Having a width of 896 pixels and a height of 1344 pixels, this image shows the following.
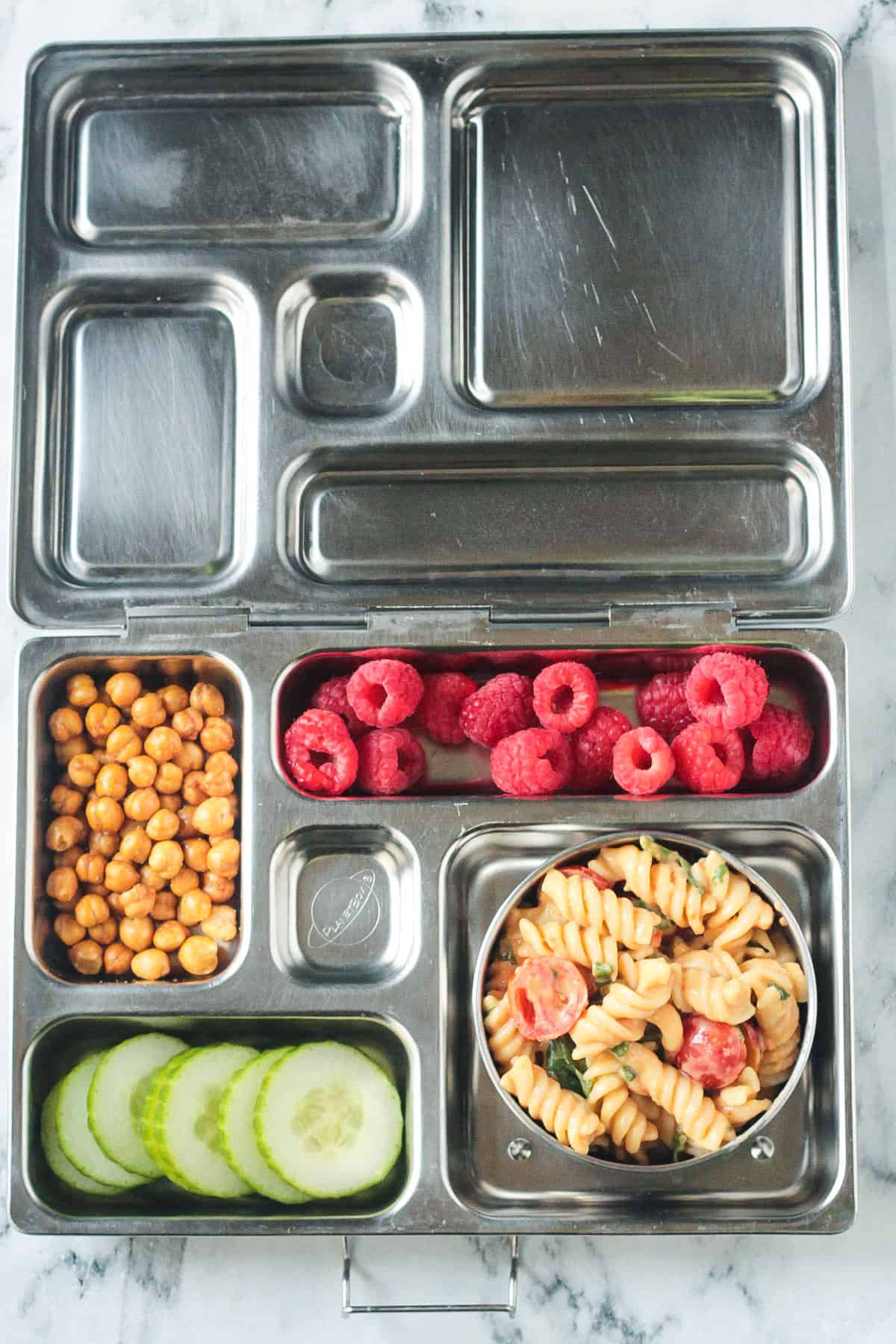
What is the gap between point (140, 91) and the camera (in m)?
2.17

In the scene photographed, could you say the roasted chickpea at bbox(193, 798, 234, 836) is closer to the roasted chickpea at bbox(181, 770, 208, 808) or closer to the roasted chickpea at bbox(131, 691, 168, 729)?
the roasted chickpea at bbox(181, 770, 208, 808)

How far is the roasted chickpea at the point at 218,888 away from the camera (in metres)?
2.16

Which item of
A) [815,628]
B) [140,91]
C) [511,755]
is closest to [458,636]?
[511,755]

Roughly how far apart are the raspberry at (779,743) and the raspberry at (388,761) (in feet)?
1.96

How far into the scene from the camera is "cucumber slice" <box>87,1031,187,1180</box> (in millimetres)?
2020

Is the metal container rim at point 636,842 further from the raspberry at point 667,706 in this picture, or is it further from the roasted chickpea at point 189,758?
the roasted chickpea at point 189,758

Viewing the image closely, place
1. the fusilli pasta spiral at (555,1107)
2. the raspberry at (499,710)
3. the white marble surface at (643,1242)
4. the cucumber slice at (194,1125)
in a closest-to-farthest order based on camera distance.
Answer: the fusilli pasta spiral at (555,1107), the cucumber slice at (194,1125), the raspberry at (499,710), the white marble surface at (643,1242)

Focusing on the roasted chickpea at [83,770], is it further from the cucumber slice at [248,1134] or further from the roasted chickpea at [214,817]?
the cucumber slice at [248,1134]

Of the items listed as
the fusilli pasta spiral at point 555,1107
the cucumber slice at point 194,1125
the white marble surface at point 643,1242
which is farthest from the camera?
the white marble surface at point 643,1242

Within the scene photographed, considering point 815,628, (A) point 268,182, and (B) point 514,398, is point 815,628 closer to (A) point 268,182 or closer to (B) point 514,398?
(B) point 514,398

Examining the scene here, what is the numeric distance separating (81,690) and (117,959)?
1.58ft

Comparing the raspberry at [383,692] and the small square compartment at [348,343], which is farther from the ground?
the small square compartment at [348,343]

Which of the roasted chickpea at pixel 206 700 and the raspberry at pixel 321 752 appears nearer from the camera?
the raspberry at pixel 321 752

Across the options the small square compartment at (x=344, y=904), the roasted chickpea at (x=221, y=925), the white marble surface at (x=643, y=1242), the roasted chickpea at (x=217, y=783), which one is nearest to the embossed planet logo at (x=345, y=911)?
the small square compartment at (x=344, y=904)
